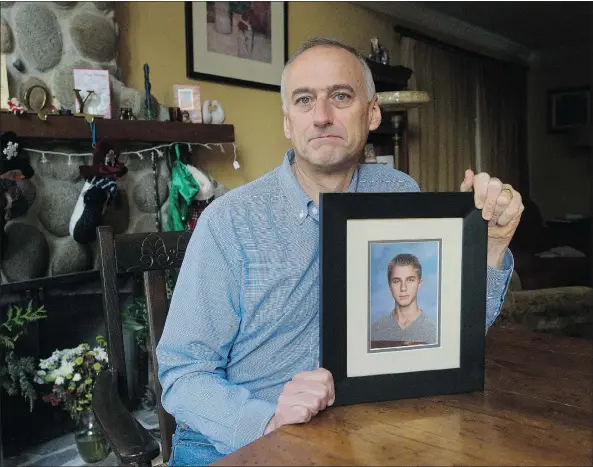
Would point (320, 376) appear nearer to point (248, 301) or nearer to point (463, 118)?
point (248, 301)

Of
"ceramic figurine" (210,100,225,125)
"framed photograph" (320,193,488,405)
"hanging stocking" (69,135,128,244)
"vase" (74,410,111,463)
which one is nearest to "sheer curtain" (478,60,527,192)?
"ceramic figurine" (210,100,225,125)

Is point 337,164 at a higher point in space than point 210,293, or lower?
higher

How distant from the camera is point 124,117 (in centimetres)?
252

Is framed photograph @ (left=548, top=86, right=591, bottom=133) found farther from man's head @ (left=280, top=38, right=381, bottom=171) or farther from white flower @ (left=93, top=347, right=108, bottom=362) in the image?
man's head @ (left=280, top=38, right=381, bottom=171)

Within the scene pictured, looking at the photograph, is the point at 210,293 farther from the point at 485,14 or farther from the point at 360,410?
the point at 485,14

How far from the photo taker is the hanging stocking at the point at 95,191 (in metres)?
2.33

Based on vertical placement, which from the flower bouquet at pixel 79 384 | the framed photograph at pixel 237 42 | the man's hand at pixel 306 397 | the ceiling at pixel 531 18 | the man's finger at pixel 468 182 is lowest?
the flower bouquet at pixel 79 384

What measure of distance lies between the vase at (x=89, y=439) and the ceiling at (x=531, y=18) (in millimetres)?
3844

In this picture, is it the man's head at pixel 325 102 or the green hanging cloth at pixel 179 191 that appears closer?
the man's head at pixel 325 102

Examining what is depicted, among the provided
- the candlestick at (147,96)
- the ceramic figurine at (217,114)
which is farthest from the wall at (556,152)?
the candlestick at (147,96)

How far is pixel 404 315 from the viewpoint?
801 mm

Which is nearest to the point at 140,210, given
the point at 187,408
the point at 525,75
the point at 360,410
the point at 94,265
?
the point at 94,265

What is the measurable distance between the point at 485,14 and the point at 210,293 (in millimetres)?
4633

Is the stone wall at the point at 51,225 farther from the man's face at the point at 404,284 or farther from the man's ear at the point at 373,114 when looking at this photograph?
the man's face at the point at 404,284
